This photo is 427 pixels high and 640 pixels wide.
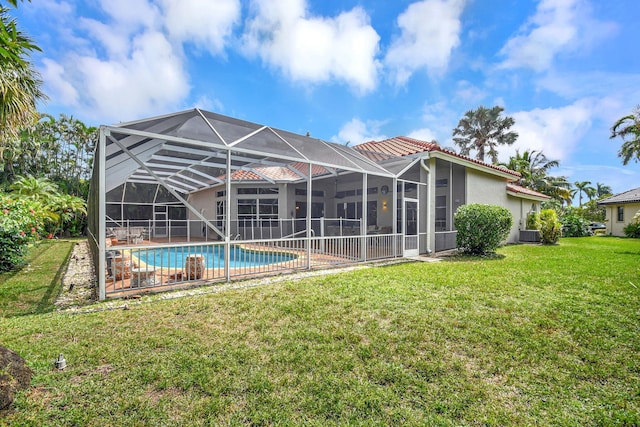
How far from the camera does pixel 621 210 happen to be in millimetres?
22656

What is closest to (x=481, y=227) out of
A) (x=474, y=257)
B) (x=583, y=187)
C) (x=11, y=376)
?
(x=474, y=257)

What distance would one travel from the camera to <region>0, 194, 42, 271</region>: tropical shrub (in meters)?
6.75

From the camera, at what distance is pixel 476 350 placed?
10.9 feet

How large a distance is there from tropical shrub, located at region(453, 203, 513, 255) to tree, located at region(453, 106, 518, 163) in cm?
1997

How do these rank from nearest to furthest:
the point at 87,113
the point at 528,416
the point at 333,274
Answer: the point at 528,416 < the point at 333,274 < the point at 87,113

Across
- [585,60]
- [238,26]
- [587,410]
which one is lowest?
[587,410]

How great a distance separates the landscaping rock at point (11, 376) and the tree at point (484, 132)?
3187cm

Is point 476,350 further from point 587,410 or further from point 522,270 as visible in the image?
point 522,270

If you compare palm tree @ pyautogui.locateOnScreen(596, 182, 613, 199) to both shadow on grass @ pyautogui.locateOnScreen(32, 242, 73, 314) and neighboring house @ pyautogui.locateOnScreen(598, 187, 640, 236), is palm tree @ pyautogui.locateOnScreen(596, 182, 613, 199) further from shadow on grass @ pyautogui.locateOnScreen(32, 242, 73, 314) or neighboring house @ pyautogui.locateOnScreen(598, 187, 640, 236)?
shadow on grass @ pyautogui.locateOnScreen(32, 242, 73, 314)

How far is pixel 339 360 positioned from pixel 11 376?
9.75ft

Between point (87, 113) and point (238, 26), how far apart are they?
698 inches

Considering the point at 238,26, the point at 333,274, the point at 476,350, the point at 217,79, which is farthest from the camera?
the point at 217,79

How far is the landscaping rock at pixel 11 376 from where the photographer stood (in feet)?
7.45

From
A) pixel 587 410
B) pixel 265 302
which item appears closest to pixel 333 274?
pixel 265 302
